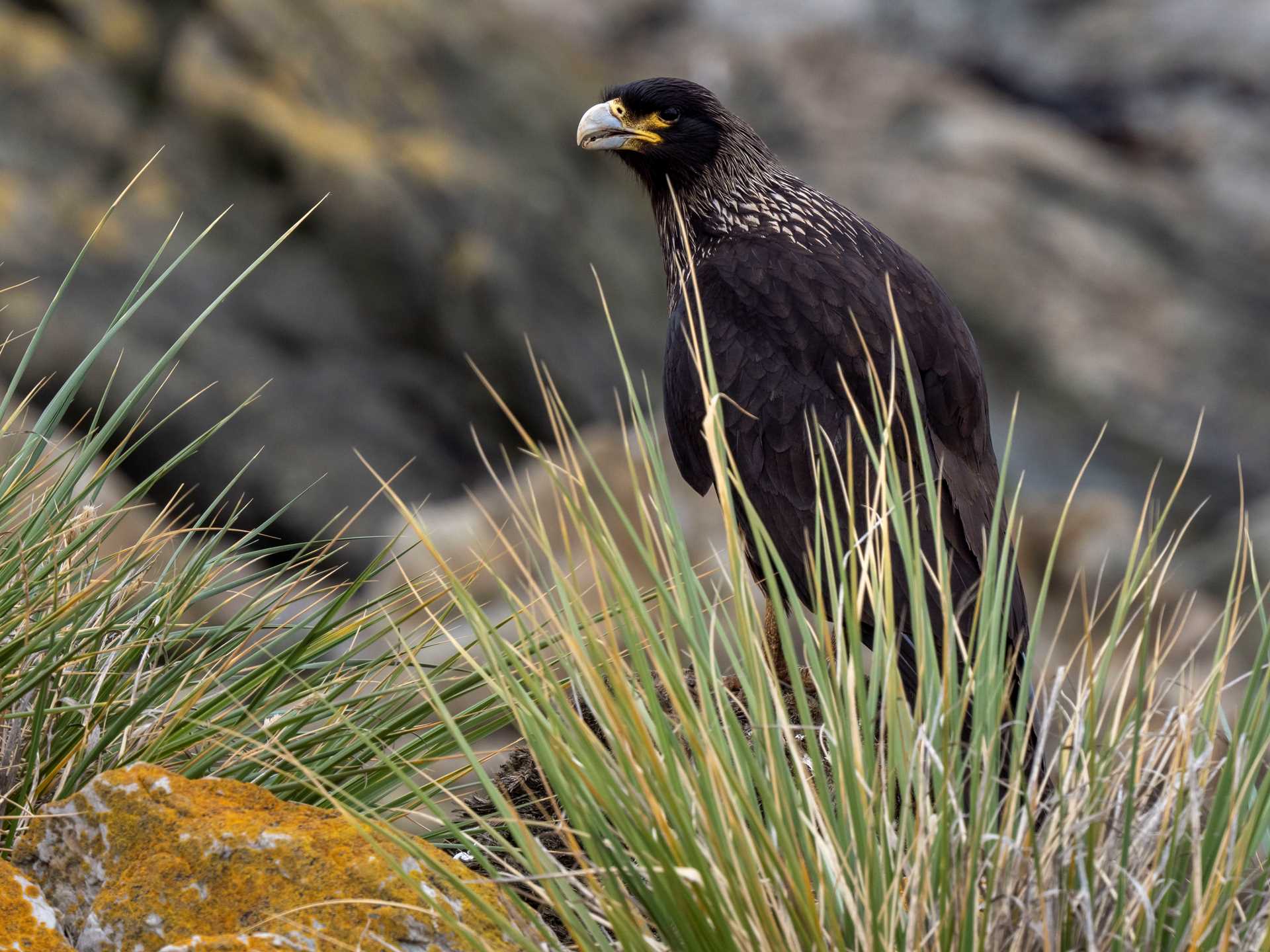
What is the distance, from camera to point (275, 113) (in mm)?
13188

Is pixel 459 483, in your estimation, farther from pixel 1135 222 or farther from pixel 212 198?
pixel 1135 222

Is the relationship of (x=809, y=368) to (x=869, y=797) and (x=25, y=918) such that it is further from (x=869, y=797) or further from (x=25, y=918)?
(x=25, y=918)

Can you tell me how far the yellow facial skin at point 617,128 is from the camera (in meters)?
4.25

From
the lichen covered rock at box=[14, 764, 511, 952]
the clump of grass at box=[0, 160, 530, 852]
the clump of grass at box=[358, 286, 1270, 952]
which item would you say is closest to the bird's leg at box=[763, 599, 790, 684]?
the clump of grass at box=[0, 160, 530, 852]

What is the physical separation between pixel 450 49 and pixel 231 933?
582 inches

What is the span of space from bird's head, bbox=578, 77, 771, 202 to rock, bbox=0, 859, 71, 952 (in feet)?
9.63

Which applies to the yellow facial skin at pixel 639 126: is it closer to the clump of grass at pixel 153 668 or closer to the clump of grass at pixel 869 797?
the clump of grass at pixel 153 668

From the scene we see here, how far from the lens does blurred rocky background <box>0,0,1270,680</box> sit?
1232 cm

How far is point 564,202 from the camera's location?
14.9 m

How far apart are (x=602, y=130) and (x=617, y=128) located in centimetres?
5

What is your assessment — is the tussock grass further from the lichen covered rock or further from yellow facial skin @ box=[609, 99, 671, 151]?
yellow facial skin @ box=[609, 99, 671, 151]

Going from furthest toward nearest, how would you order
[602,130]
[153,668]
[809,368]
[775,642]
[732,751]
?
[602,130] → [775,642] → [809,368] → [153,668] → [732,751]

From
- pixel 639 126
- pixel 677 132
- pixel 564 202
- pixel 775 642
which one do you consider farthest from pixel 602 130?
pixel 564 202

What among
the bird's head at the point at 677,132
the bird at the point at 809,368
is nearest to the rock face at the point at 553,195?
the bird's head at the point at 677,132
